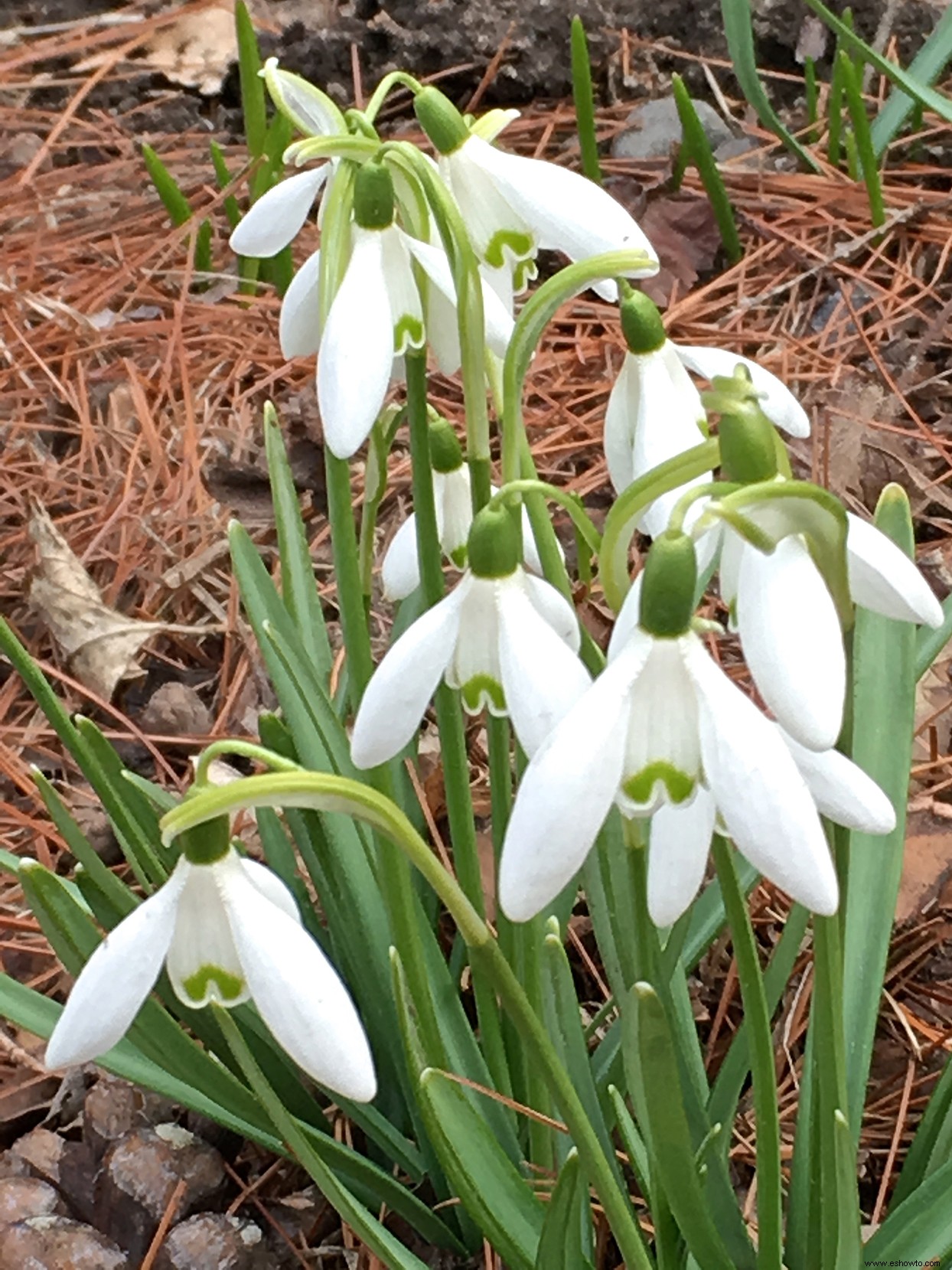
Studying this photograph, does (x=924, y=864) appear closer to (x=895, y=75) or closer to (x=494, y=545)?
(x=494, y=545)

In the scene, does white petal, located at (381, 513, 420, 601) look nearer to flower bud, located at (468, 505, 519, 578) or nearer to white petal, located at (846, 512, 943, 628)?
flower bud, located at (468, 505, 519, 578)

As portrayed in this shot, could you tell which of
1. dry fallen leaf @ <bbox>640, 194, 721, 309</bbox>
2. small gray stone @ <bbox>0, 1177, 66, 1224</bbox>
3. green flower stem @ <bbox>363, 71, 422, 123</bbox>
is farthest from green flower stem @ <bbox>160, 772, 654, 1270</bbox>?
dry fallen leaf @ <bbox>640, 194, 721, 309</bbox>

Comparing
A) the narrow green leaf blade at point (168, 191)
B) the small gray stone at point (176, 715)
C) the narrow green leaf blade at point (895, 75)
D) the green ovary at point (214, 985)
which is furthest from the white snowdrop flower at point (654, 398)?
the narrow green leaf blade at point (168, 191)

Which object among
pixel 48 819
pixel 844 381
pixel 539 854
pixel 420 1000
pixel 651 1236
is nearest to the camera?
pixel 539 854

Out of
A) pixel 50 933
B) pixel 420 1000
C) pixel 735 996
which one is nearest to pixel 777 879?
pixel 420 1000

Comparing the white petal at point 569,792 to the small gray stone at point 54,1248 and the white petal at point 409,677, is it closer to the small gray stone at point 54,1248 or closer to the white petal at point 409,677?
the white petal at point 409,677

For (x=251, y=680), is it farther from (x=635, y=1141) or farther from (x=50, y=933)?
(x=635, y=1141)
